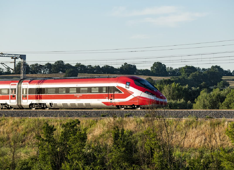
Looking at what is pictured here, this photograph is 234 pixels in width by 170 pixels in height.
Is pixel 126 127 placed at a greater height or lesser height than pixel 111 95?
lesser

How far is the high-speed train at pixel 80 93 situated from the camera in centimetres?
2565

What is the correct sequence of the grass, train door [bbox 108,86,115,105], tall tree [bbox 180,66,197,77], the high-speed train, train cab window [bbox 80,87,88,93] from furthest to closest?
tall tree [bbox 180,66,197,77]
train cab window [bbox 80,87,88,93]
train door [bbox 108,86,115,105]
the high-speed train
the grass

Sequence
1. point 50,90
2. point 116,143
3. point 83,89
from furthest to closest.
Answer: point 50,90, point 83,89, point 116,143

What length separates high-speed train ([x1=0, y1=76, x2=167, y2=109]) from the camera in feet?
84.2

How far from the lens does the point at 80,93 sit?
2764 cm

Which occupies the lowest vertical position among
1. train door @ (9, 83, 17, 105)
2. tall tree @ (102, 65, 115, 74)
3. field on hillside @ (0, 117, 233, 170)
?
field on hillside @ (0, 117, 233, 170)

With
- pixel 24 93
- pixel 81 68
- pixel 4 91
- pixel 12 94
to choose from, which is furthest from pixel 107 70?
pixel 24 93

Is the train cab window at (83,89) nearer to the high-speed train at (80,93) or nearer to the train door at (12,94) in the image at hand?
the high-speed train at (80,93)

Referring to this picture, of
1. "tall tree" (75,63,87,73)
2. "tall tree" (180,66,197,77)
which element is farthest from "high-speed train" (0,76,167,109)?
"tall tree" (180,66,197,77)

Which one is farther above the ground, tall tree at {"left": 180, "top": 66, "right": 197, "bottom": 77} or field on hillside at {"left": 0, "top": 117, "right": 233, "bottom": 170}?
tall tree at {"left": 180, "top": 66, "right": 197, "bottom": 77}

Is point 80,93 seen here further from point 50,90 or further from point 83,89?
point 50,90

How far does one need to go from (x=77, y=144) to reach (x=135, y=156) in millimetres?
1987

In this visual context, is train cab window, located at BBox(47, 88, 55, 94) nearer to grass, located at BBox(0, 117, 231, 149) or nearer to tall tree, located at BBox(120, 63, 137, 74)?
grass, located at BBox(0, 117, 231, 149)

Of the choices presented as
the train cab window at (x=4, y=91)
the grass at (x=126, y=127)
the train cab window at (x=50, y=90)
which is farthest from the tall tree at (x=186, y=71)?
the grass at (x=126, y=127)
